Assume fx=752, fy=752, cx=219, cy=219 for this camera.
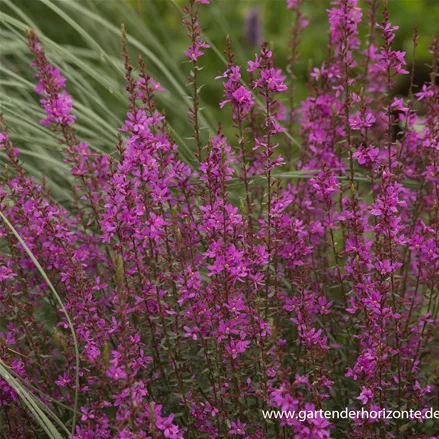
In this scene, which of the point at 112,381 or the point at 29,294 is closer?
the point at 112,381

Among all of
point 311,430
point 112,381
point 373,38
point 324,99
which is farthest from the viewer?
point 373,38

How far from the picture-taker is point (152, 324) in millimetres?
2473

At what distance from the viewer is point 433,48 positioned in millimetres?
2795

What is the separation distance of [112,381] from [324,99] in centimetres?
150

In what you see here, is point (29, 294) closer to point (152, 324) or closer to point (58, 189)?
point (152, 324)

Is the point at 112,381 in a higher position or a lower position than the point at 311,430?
higher

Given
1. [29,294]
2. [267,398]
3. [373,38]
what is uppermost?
[373,38]

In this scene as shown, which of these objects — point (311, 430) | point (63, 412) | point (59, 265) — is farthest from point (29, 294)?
point (311, 430)

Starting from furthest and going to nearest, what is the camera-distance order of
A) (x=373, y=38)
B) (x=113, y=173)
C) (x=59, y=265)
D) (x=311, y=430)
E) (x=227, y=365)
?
(x=373, y=38), (x=59, y=265), (x=227, y=365), (x=113, y=173), (x=311, y=430)

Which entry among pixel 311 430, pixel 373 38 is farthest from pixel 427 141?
pixel 311 430

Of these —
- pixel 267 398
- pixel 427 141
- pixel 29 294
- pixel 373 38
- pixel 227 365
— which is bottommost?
A: pixel 267 398

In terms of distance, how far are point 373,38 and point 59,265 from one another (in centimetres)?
163

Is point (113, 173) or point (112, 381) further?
point (113, 173)

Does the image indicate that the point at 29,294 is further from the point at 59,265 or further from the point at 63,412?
the point at 63,412
